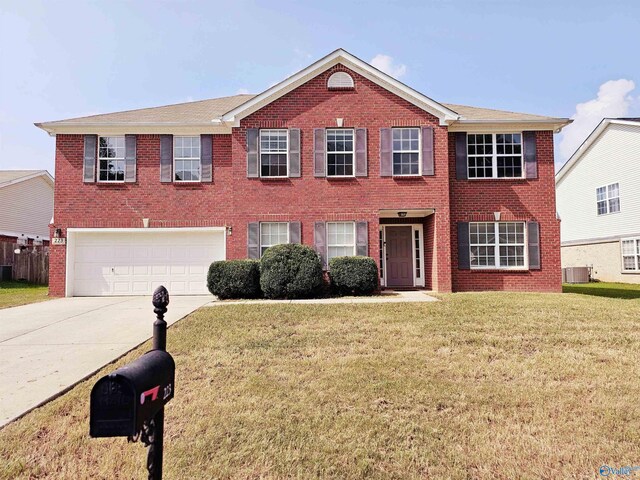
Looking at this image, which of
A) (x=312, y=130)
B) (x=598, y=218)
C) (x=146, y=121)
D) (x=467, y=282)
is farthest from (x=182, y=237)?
(x=598, y=218)

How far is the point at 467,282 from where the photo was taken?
1381 cm

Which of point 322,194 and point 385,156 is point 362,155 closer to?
point 385,156

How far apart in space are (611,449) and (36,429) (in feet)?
15.8

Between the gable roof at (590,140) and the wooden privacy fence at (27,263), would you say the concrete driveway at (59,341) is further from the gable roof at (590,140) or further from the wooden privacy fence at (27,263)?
the gable roof at (590,140)

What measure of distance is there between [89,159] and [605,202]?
24576 mm

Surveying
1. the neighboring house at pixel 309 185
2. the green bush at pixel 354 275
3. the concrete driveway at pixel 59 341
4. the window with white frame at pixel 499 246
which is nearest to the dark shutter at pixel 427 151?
the neighboring house at pixel 309 185

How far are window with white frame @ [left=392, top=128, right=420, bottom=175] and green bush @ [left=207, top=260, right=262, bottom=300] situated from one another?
599 cm

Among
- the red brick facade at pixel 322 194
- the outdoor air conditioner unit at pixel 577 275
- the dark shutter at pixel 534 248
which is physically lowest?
the outdoor air conditioner unit at pixel 577 275

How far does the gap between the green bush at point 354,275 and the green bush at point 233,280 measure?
8.06 feet

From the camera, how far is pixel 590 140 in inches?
859

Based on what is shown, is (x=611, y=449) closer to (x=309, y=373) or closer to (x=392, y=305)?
(x=309, y=373)

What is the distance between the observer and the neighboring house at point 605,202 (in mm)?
19328

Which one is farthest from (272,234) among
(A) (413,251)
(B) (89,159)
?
(B) (89,159)

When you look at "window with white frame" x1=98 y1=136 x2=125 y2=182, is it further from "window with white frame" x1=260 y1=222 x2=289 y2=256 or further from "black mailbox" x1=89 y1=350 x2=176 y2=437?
"black mailbox" x1=89 y1=350 x2=176 y2=437
